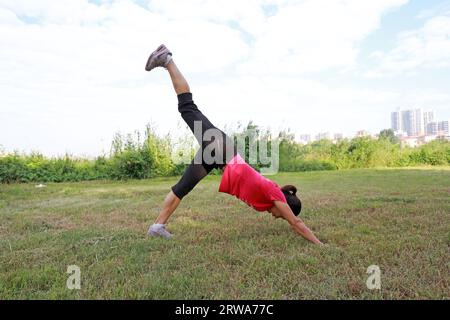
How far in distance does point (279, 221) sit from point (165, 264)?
1.83 meters

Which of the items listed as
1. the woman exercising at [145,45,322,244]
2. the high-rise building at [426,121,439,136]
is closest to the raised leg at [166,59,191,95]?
the woman exercising at [145,45,322,244]

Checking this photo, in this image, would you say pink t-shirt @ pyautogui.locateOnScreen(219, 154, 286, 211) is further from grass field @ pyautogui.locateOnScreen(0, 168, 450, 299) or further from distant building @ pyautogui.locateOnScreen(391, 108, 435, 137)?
distant building @ pyautogui.locateOnScreen(391, 108, 435, 137)

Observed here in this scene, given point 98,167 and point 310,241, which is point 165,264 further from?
point 98,167

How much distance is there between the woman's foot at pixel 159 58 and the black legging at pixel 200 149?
0.38m

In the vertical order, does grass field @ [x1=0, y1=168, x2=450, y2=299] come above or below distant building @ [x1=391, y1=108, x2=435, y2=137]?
below

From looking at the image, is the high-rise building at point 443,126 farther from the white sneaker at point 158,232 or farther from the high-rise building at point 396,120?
the white sneaker at point 158,232

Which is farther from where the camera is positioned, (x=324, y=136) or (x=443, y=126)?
(x=443, y=126)

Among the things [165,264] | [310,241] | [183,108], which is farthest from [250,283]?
[183,108]

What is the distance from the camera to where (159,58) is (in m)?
3.57

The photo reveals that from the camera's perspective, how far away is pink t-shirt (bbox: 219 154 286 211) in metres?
3.12

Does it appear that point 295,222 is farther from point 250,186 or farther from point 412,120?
point 412,120

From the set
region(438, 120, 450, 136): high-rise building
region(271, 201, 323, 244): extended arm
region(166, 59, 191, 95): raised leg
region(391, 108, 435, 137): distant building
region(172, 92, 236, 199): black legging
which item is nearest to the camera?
region(271, 201, 323, 244): extended arm

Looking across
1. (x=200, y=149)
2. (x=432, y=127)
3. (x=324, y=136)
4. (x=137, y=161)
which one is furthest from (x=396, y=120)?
(x=200, y=149)

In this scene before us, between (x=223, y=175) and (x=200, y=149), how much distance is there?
1.26ft
